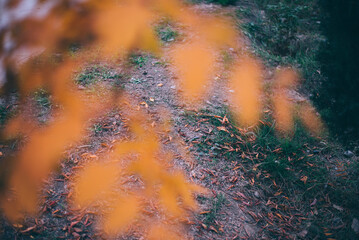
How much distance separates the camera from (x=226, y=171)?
2328mm

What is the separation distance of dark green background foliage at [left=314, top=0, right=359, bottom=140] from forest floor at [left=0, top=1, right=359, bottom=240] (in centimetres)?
→ 37

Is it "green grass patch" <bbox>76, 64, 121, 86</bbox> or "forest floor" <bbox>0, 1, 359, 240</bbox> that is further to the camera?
"green grass patch" <bbox>76, 64, 121, 86</bbox>

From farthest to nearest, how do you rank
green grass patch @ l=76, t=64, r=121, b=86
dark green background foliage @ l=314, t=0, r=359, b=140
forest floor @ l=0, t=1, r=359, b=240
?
green grass patch @ l=76, t=64, r=121, b=86 < dark green background foliage @ l=314, t=0, r=359, b=140 < forest floor @ l=0, t=1, r=359, b=240

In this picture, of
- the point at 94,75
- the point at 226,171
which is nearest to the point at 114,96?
the point at 94,75

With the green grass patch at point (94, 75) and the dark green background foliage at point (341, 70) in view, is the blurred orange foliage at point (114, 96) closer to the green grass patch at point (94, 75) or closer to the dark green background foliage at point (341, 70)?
the green grass patch at point (94, 75)

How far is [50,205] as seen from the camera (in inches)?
77.0

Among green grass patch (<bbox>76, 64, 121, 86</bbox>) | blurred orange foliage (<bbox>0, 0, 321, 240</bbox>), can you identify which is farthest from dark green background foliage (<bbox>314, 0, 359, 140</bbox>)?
green grass patch (<bbox>76, 64, 121, 86</bbox>)

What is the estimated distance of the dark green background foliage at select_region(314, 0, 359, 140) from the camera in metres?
2.93

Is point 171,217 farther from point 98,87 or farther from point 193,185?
point 98,87

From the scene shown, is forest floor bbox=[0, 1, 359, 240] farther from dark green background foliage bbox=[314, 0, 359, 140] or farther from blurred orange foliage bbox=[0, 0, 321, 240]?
dark green background foliage bbox=[314, 0, 359, 140]

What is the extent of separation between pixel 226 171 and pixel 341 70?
2489 millimetres

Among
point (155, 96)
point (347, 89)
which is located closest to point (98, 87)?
point (155, 96)

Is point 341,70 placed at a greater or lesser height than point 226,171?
greater

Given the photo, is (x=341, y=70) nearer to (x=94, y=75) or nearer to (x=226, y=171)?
(x=226, y=171)
